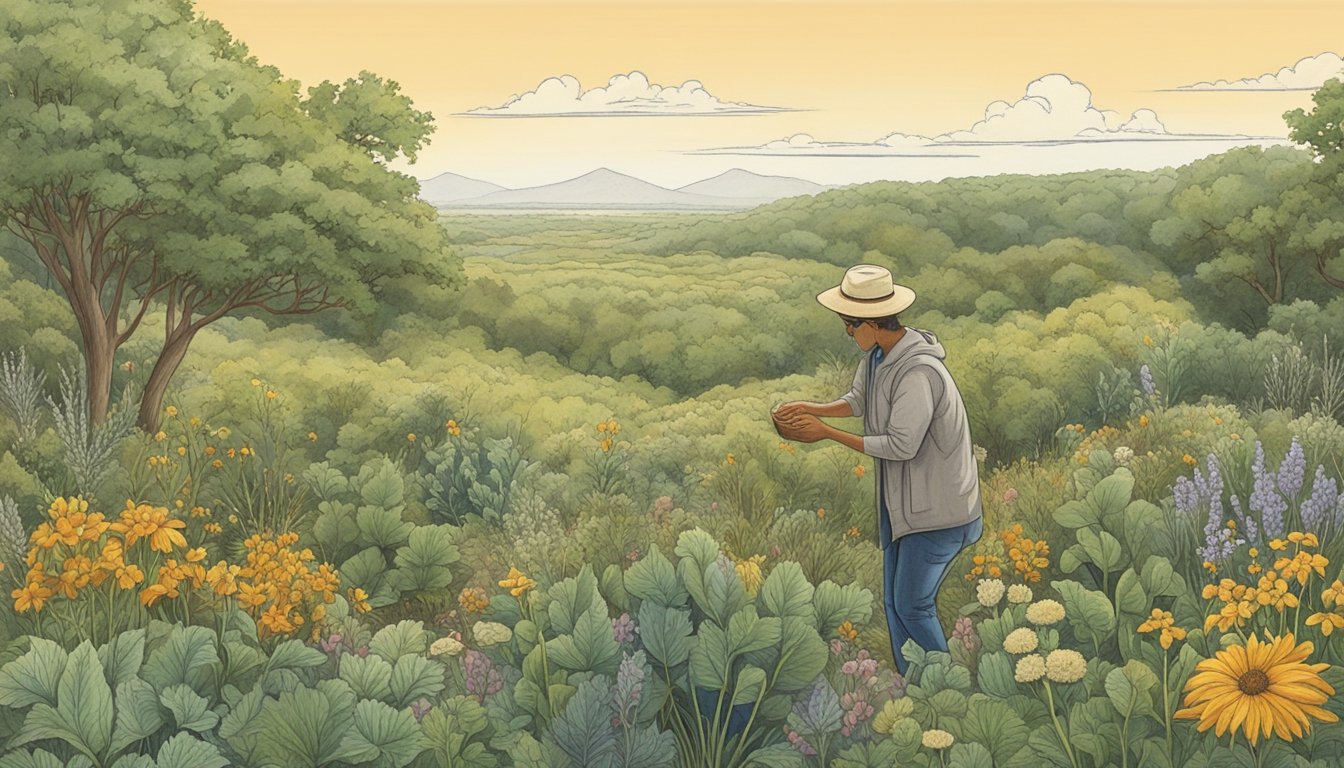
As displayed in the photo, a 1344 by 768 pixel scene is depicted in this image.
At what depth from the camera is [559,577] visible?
5648 mm

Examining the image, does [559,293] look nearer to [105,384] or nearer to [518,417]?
[518,417]

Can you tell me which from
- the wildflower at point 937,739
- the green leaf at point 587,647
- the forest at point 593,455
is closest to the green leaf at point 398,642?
the forest at point 593,455

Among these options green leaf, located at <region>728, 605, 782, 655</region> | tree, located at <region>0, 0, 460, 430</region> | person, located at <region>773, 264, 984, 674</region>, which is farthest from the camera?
tree, located at <region>0, 0, 460, 430</region>

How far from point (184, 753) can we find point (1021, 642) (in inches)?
103

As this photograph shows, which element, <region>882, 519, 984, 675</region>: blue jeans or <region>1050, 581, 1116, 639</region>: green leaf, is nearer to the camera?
<region>1050, 581, 1116, 639</region>: green leaf

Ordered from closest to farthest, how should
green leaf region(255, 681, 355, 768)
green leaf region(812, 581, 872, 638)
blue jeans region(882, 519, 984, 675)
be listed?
green leaf region(255, 681, 355, 768) → green leaf region(812, 581, 872, 638) → blue jeans region(882, 519, 984, 675)

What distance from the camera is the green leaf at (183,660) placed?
3.81 metres

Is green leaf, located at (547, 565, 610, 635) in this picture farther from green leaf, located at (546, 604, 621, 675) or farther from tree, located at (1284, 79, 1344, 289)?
tree, located at (1284, 79, 1344, 289)

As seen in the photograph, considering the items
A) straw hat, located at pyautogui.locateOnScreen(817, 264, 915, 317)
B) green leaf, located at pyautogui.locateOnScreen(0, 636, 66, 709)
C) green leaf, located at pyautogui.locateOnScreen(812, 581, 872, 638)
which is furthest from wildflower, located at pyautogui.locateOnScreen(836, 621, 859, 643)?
green leaf, located at pyautogui.locateOnScreen(0, 636, 66, 709)

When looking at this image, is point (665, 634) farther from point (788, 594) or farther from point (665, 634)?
point (788, 594)

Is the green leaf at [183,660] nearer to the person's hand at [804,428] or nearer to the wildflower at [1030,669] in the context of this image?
the person's hand at [804,428]

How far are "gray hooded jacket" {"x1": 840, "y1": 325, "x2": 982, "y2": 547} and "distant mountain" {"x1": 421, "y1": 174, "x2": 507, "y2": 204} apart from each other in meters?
4.39

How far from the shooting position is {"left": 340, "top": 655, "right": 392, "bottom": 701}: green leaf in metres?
3.91

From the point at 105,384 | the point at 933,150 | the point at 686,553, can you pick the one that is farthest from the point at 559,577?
the point at 933,150
